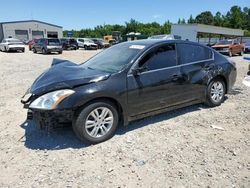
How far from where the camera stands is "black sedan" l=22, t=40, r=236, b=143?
383cm

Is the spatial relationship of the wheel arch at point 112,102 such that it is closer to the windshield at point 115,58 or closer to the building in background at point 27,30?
the windshield at point 115,58

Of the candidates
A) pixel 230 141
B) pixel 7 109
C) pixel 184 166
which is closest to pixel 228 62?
pixel 230 141

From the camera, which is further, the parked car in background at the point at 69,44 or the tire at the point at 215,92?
the parked car in background at the point at 69,44

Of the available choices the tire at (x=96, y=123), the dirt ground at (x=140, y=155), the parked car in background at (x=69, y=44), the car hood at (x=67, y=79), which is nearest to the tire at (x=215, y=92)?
the dirt ground at (x=140, y=155)

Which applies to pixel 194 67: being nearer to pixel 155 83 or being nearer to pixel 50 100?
pixel 155 83

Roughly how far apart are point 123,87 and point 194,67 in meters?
1.86

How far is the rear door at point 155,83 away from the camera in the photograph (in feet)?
14.2

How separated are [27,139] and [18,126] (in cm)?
70

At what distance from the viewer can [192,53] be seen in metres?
5.37

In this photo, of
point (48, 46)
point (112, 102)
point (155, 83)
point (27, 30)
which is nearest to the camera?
point (112, 102)

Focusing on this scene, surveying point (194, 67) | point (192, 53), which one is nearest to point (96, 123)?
point (194, 67)

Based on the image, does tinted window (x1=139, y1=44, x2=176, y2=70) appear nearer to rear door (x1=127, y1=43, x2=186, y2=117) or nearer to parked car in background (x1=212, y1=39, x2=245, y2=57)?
rear door (x1=127, y1=43, x2=186, y2=117)

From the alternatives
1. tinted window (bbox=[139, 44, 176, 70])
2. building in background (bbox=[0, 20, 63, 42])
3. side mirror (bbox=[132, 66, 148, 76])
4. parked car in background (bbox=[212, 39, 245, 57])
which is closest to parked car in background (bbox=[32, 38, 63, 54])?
parked car in background (bbox=[212, 39, 245, 57])

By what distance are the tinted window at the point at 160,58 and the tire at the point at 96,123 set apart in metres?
1.01
